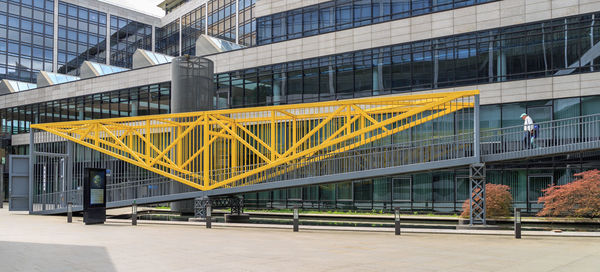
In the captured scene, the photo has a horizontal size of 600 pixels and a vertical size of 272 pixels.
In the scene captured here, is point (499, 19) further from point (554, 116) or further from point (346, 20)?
point (346, 20)

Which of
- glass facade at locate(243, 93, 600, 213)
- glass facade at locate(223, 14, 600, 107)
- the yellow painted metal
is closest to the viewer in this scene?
the yellow painted metal

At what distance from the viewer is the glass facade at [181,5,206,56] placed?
72.9 metres

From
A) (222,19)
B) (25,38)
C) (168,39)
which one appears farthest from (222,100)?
(168,39)

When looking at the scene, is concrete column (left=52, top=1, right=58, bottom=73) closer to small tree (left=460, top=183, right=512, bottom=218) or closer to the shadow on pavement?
small tree (left=460, top=183, right=512, bottom=218)

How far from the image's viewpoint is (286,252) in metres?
13.8

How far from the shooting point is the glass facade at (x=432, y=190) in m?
29.0

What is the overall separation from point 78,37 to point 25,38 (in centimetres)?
728

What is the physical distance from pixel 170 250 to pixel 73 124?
18781 millimetres

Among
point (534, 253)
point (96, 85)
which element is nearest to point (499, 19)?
point (534, 253)

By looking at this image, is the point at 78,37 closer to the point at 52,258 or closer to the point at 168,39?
the point at 168,39

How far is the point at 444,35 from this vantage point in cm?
3219

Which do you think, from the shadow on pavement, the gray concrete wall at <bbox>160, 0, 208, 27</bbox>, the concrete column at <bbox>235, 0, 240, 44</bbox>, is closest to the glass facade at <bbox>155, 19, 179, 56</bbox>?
the gray concrete wall at <bbox>160, 0, 208, 27</bbox>

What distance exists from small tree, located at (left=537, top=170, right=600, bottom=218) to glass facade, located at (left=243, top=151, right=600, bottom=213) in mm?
4377

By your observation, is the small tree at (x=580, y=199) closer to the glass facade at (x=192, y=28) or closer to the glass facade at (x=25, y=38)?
the glass facade at (x=192, y=28)
